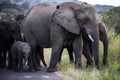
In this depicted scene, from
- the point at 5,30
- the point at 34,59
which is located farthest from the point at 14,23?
the point at 34,59

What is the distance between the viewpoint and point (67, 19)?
39.8 feet

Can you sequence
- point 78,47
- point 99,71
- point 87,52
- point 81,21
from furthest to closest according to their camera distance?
1. point 87,52
2. point 78,47
3. point 81,21
4. point 99,71

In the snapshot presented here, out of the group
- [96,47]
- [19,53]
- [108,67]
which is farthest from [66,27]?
[108,67]

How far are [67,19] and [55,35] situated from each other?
62 centimetres

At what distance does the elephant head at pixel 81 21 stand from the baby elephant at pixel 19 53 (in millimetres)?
1234

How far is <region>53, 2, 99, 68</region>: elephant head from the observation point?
1194 cm

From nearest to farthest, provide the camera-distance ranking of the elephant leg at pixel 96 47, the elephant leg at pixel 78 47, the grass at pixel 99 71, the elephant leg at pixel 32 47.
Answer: the grass at pixel 99 71 < the elephant leg at pixel 96 47 < the elephant leg at pixel 78 47 < the elephant leg at pixel 32 47

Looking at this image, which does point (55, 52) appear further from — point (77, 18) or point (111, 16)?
point (111, 16)

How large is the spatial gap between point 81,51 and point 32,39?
6.10ft

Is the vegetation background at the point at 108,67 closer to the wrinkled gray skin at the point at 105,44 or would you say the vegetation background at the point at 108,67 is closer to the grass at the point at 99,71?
the grass at the point at 99,71

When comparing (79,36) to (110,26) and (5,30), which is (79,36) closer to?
(5,30)

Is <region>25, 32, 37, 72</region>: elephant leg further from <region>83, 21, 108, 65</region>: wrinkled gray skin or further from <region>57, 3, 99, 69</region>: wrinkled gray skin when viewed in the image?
<region>57, 3, 99, 69</region>: wrinkled gray skin

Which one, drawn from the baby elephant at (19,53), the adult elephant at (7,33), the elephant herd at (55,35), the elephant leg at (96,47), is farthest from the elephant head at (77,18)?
the adult elephant at (7,33)

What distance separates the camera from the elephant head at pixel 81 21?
11.9 metres
